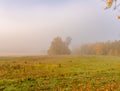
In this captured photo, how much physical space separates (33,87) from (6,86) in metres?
2.50

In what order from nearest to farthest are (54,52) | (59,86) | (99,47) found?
1. (59,86)
2. (54,52)
3. (99,47)

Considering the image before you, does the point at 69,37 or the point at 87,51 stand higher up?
the point at 69,37

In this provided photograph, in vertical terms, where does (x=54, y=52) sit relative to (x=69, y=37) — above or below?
below

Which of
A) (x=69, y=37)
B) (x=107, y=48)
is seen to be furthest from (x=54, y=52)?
(x=107, y=48)

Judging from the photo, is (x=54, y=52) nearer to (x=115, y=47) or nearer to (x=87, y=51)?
(x=87, y=51)

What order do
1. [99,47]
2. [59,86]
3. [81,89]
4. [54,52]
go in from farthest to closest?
[99,47]
[54,52]
[59,86]
[81,89]

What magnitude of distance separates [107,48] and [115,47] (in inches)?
184

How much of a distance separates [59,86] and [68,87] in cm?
83

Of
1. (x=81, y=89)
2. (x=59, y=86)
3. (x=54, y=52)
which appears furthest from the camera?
(x=54, y=52)

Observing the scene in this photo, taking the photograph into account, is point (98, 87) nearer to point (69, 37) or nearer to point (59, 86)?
point (59, 86)

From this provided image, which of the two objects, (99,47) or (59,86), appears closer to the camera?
(59,86)

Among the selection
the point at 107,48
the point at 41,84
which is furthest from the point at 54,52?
the point at 41,84

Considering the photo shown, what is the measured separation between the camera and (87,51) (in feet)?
464

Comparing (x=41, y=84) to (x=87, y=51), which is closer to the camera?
(x=41, y=84)
